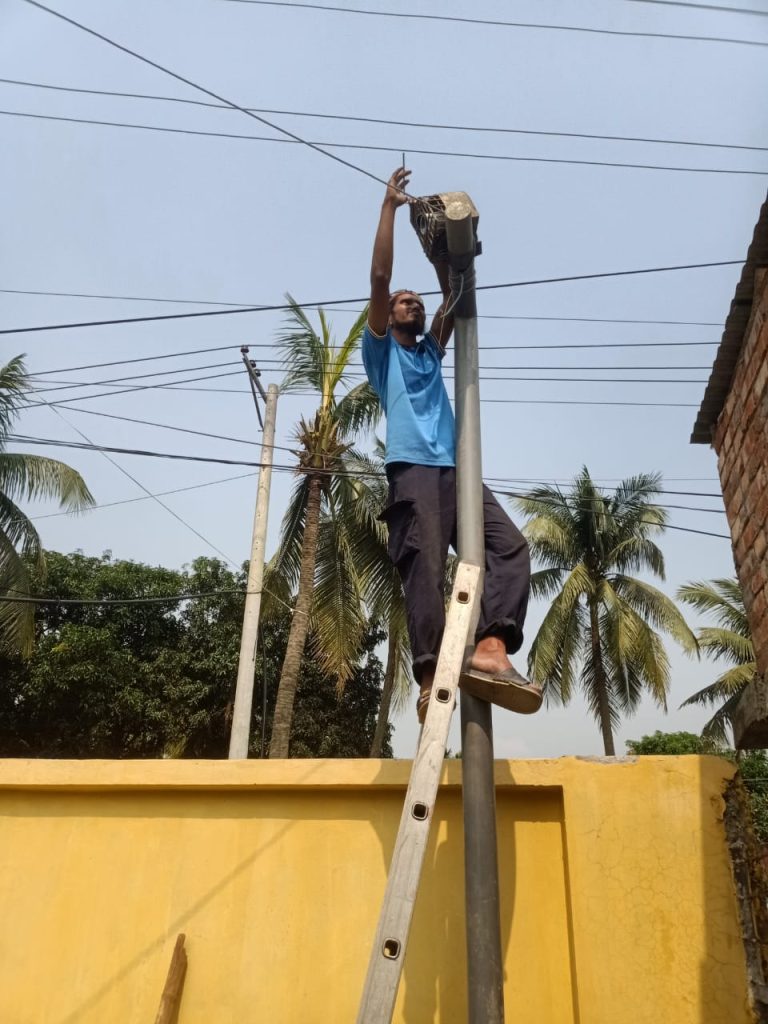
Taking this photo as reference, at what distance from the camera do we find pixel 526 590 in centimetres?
262

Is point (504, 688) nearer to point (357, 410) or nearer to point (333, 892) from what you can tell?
point (333, 892)

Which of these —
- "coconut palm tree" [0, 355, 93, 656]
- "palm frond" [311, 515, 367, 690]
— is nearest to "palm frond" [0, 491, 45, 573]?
"coconut palm tree" [0, 355, 93, 656]

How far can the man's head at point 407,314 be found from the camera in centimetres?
321

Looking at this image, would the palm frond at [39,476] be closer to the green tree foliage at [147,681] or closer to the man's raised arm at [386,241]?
the green tree foliage at [147,681]

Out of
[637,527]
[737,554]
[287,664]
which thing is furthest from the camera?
[637,527]

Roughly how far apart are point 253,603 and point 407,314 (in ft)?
26.8

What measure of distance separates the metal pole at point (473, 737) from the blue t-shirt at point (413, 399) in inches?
11.7

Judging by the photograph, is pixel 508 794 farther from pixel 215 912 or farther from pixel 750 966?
pixel 215 912

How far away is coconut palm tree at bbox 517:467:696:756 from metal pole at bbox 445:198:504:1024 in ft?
48.3

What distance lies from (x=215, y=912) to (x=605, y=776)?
1565mm

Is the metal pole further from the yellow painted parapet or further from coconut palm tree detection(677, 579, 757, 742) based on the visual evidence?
coconut palm tree detection(677, 579, 757, 742)

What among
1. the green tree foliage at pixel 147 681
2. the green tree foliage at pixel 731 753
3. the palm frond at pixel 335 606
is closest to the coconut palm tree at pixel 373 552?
the palm frond at pixel 335 606

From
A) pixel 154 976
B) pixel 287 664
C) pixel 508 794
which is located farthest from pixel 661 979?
pixel 287 664

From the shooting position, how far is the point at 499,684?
2.19 meters
